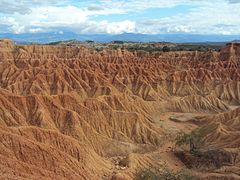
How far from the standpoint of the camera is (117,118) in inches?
2692

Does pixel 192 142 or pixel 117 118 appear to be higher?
pixel 117 118

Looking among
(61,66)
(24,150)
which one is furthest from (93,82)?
(24,150)

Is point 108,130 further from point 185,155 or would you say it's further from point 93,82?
point 93,82

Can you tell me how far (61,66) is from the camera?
4417 inches

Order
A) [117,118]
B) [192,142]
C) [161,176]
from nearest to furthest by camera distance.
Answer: [161,176], [192,142], [117,118]

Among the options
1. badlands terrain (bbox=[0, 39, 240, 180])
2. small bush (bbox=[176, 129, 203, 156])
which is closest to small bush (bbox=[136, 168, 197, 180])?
badlands terrain (bbox=[0, 39, 240, 180])

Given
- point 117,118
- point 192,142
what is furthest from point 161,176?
point 117,118

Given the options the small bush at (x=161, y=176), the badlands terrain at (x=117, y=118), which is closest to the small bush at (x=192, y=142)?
the badlands terrain at (x=117, y=118)

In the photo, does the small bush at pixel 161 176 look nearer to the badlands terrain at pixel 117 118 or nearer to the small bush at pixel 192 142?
the badlands terrain at pixel 117 118

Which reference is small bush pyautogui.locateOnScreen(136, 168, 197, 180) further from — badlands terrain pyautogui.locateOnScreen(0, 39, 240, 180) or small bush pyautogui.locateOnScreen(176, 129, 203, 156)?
small bush pyautogui.locateOnScreen(176, 129, 203, 156)

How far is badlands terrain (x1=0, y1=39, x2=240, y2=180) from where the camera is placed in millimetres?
42938

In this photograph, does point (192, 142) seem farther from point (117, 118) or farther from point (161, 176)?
point (161, 176)

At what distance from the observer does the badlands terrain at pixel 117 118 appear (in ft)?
141

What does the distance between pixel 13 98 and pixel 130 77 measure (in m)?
55.4
